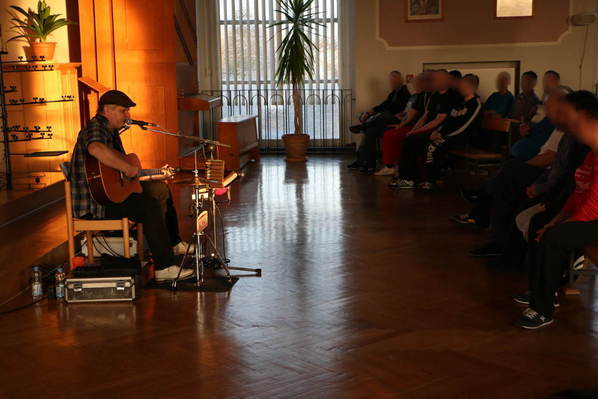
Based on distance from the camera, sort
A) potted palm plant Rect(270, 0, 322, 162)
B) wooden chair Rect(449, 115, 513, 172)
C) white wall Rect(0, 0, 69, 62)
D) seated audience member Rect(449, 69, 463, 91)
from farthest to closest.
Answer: potted palm plant Rect(270, 0, 322, 162), seated audience member Rect(449, 69, 463, 91), white wall Rect(0, 0, 69, 62), wooden chair Rect(449, 115, 513, 172)

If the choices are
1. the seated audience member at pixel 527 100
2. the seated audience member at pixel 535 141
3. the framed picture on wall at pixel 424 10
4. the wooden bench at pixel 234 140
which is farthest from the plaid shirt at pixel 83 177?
the framed picture on wall at pixel 424 10

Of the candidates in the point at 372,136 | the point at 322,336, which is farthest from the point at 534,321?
the point at 372,136

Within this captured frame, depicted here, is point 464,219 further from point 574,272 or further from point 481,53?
point 481,53

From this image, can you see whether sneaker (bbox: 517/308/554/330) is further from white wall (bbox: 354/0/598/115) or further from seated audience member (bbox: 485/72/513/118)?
white wall (bbox: 354/0/598/115)

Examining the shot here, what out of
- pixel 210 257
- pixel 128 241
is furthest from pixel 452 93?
pixel 128 241

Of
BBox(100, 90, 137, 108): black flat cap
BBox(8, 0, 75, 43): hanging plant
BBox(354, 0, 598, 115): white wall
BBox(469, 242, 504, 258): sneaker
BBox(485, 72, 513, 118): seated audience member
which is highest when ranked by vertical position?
BBox(8, 0, 75, 43): hanging plant

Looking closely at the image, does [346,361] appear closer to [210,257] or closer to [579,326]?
[579,326]

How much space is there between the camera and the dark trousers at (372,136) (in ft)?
33.0

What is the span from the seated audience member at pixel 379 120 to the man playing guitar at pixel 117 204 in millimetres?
5424

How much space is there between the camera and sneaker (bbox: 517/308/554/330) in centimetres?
399

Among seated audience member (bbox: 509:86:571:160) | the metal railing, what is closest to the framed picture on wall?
the metal railing

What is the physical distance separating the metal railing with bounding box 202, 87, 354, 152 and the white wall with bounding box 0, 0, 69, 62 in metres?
4.20

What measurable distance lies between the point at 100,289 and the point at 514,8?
8915 millimetres

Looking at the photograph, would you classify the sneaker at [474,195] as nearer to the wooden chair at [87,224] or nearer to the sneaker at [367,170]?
the wooden chair at [87,224]
